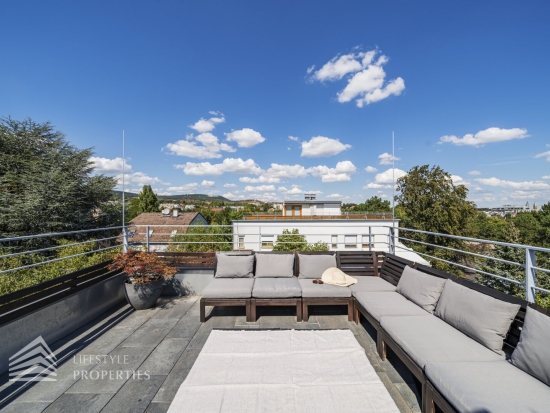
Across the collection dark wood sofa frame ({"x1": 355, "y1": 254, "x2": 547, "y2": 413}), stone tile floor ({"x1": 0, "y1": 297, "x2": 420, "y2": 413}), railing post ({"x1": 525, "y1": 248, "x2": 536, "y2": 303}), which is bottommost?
stone tile floor ({"x1": 0, "y1": 297, "x2": 420, "y2": 413})

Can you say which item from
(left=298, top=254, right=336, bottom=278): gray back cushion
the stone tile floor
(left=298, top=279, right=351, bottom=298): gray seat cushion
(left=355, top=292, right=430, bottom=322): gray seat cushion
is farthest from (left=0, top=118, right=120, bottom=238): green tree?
(left=355, top=292, right=430, bottom=322): gray seat cushion

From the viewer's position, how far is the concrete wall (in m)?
2.22

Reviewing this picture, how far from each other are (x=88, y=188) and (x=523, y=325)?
577 inches

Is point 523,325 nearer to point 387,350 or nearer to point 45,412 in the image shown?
point 387,350

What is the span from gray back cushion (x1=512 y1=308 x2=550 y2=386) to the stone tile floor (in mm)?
752

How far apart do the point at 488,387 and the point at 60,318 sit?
401 cm

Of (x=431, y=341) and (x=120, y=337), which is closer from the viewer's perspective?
(x=431, y=341)

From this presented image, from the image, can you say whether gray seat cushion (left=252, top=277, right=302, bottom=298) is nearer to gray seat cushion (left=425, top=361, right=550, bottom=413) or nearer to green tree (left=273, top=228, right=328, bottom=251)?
gray seat cushion (left=425, top=361, right=550, bottom=413)

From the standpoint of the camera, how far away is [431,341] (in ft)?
6.11

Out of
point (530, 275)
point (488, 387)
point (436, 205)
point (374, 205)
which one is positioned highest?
point (374, 205)

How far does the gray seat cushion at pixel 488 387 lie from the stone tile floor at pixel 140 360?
449 millimetres

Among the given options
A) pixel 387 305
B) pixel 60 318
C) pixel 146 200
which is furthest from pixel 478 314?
pixel 146 200

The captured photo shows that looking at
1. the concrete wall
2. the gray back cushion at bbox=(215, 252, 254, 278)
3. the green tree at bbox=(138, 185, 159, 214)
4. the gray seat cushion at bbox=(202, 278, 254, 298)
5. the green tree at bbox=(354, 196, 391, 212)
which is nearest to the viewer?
the concrete wall

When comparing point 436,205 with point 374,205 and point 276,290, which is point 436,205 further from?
point 374,205
